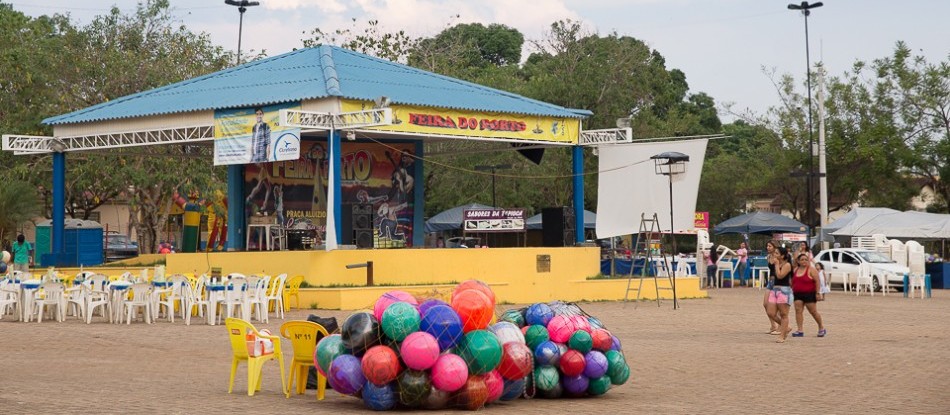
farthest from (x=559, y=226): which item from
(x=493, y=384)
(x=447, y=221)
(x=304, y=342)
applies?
(x=493, y=384)

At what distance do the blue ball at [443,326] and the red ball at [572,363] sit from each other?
1.28 metres

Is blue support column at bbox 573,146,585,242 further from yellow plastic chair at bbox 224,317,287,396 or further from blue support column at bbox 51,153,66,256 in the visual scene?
yellow plastic chair at bbox 224,317,287,396

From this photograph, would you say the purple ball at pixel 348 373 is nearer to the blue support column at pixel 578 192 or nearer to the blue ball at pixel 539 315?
the blue ball at pixel 539 315

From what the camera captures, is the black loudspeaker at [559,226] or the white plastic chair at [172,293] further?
the black loudspeaker at [559,226]

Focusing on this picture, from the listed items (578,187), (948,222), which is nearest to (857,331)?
(578,187)

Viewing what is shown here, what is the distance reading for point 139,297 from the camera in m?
21.7

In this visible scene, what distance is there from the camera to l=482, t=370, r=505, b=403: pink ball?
1121 cm

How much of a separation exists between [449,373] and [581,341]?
1.59 metres

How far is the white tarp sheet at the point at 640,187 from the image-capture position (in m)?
30.1

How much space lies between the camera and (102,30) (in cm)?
4281

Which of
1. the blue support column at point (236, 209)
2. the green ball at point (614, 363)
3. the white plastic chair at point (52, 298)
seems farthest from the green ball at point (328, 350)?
the blue support column at point (236, 209)

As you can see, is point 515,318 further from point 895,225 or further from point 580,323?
point 895,225

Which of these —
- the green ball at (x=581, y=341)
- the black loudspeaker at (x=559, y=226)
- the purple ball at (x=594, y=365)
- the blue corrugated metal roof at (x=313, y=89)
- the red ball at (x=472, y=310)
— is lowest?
the purple ball at (x=594, y=365)

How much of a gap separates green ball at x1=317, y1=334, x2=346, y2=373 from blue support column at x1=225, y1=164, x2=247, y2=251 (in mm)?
22795
